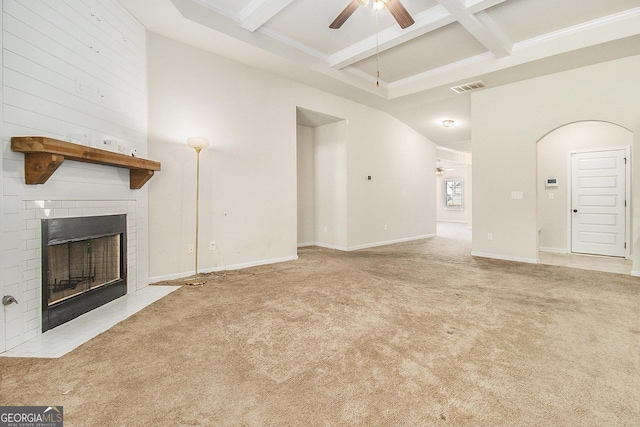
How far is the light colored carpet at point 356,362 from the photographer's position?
148 cm

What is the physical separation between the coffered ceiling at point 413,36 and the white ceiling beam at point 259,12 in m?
0.01

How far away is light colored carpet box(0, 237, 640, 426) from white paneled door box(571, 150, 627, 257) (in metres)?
2.61

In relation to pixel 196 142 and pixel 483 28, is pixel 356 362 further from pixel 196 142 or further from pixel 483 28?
pixel 483 28

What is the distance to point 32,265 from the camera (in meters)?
2.26

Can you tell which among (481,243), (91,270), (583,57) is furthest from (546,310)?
(91,270)

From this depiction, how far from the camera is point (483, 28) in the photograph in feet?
12.7

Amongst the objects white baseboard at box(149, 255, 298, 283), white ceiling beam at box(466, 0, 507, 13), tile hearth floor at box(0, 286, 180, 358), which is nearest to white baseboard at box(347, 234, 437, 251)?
white baseboard at box(149, 255, 298, 283)

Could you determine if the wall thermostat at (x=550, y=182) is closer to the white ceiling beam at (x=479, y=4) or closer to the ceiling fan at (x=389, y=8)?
the white ceiling beam at (x=479, y=4)

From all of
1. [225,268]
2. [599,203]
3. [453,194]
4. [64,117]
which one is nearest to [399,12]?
[64,117]

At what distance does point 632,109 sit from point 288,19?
4793mm

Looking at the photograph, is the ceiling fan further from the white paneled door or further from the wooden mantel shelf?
the white paneled door

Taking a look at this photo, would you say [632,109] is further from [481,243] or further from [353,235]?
[353,235]

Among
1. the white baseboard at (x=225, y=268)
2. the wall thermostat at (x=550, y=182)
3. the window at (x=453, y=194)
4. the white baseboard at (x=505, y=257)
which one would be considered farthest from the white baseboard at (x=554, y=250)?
→ the window at (x=453, y=194)

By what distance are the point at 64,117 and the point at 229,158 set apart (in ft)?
6.91
